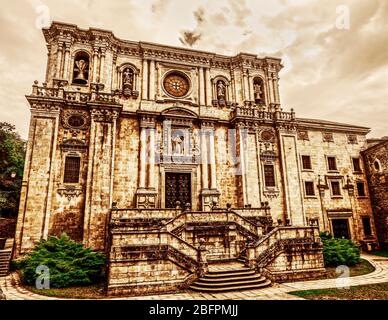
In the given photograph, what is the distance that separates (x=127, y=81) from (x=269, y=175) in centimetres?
1451

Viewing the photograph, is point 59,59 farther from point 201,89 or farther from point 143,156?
point 201,89

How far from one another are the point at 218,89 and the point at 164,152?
8.20m

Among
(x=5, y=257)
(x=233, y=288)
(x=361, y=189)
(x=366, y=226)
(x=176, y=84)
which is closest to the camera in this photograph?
(x=233, y=288)

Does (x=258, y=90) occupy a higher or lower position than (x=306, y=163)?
higher

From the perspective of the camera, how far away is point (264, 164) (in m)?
22.8

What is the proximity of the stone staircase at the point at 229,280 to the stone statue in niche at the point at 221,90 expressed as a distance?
15.5 metres

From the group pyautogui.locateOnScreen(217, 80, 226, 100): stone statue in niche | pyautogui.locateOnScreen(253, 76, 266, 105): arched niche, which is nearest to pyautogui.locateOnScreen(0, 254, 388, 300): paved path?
pyautogui.locateOnScreen(217, 80, 226, 100): stone statue in niche

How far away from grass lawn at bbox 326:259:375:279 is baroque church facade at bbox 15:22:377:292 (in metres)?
1.01

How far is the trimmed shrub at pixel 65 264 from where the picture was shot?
40.7ft

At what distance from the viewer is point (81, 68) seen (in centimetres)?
2102

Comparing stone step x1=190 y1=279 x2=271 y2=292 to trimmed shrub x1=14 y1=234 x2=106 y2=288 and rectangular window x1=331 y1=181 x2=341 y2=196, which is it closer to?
trimmed shrub x1=14 y1=234 x2=106 y2=288

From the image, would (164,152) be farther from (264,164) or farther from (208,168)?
(264,164)

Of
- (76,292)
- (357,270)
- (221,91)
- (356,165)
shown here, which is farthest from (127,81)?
(356,165)
